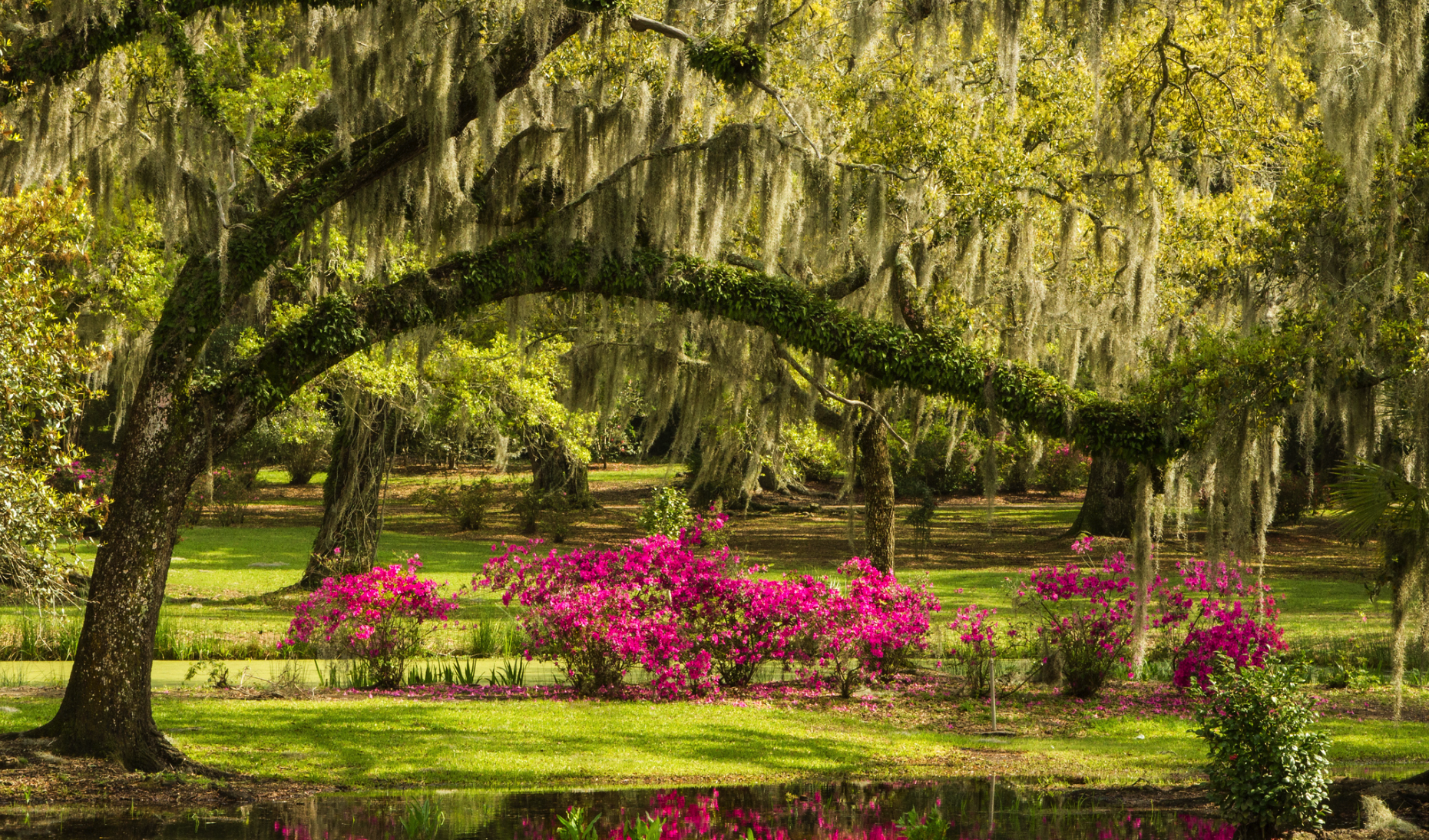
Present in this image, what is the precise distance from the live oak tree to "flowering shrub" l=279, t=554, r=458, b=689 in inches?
105

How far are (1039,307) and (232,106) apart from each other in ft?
29.2

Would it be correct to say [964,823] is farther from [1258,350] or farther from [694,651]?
[694,651]

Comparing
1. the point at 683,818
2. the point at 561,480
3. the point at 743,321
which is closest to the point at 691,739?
the point at 683,818

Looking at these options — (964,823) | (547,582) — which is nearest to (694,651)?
(547,582)

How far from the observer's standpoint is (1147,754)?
10781mm

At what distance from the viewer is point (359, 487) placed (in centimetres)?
1973

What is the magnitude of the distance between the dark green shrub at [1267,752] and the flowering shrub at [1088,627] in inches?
209

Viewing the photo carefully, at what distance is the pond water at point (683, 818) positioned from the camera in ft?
24.8

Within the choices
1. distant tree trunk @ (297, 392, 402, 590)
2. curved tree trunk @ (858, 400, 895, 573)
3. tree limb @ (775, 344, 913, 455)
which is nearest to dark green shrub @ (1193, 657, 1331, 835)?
tree limb @ (775, 344, 913, 455)

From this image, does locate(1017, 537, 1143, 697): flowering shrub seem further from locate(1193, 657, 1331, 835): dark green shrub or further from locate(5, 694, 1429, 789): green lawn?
locate(1193, 657, 1331, 835): dark green shrub

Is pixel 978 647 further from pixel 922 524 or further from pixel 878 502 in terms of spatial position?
pixel 922 524

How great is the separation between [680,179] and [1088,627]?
6.48m

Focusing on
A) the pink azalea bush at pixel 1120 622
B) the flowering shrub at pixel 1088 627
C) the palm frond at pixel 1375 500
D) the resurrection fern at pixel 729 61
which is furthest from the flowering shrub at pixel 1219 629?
the resurrection fern at pixel 729 61

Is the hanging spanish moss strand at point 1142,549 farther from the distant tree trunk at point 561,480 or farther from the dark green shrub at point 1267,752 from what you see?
the distant tree trunk at point 561,480
